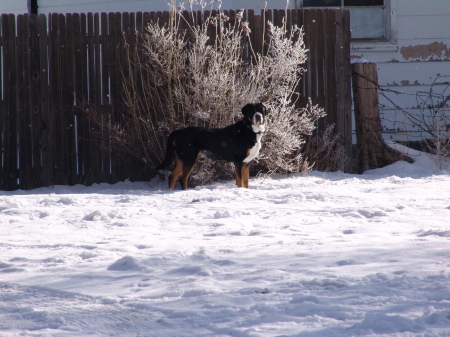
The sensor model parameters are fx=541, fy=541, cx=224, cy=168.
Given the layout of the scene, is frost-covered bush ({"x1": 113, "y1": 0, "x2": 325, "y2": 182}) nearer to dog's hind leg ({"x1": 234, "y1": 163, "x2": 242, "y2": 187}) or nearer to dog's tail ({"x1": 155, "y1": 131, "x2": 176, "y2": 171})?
dog's tail ({"x1": 155, "y1": 131, "x2": 176, "y2": 171})

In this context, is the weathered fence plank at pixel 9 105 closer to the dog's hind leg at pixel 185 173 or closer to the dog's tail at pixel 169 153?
the dog's tail at pixel 169 153

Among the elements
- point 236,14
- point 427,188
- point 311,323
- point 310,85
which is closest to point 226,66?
point 236,14

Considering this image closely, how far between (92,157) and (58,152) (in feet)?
1.65

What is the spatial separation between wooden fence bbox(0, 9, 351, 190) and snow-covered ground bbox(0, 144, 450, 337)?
186cm

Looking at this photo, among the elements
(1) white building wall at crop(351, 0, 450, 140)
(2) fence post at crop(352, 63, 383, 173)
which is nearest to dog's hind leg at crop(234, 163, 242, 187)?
(2) fence post at crop(352, 63, 383, 173)

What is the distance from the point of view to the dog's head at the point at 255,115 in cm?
701

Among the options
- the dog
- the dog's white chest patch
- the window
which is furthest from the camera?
the window

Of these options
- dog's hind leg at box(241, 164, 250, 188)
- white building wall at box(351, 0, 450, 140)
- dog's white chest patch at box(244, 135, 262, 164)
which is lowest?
dog's hind leg at box(241, 164, 250, 188)

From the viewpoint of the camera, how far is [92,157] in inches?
316

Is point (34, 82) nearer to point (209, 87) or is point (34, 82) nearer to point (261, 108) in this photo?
point (209, 87)

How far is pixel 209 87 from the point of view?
7.34 m

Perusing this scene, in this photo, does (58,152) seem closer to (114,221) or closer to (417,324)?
(114,221)

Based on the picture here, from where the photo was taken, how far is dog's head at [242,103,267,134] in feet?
23.0

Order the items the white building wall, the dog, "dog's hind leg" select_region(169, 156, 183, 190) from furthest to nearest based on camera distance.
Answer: the white building wall < "dog's hind leg" select_region(169, 156, 183, 190) < the dog
